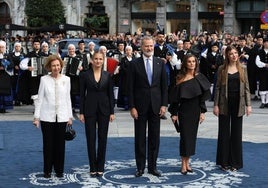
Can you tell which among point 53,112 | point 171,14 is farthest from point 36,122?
point 171,14

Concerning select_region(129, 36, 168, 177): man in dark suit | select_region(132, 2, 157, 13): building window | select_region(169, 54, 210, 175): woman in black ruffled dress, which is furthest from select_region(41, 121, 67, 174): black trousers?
select_region(132, 2, 157, 13): building window

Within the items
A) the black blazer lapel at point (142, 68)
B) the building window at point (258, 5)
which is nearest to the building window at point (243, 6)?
the building window at point (258, 5)

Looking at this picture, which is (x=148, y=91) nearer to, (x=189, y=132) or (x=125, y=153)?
(x=189, y=132)

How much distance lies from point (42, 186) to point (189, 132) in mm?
2366

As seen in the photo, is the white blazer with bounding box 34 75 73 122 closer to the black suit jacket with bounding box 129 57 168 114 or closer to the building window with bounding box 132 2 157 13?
the black suit jacket with bounding box 129 57 168 114

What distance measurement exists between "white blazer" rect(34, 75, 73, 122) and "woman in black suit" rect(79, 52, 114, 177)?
0.95 ft

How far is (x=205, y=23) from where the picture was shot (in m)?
41.6

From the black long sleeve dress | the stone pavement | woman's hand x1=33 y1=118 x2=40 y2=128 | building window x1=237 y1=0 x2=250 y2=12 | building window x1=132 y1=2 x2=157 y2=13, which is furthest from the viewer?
building window x1=132 y1=2 x2=157 y2=13

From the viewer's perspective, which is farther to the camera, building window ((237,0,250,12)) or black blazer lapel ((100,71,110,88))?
building window ((237,0,250,12))

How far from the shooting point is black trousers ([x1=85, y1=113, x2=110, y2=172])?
30.8 feet

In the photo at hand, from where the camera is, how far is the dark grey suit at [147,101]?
9.34 m

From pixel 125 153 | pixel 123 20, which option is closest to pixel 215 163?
pixel 125 153

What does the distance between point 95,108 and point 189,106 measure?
1436mm

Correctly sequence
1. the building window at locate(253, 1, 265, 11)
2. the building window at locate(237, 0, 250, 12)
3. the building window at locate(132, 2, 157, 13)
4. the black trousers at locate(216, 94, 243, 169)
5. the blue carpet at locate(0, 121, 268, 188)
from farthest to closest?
1. the building window at locate(132, 2, 157, 13)
2. the building window at locate(237, 0, 250, 12)
3. the building window at locate(253, 1, 265, 11)
4. the black trousers at locate(216, 94, 243, 169)
5. the blue carpet at locate(0, 121, 268, 188)
